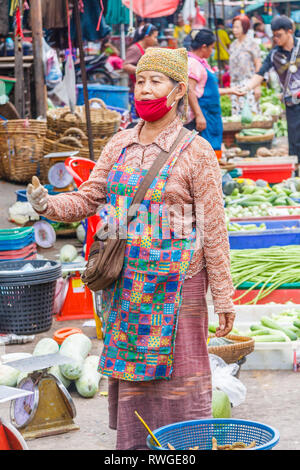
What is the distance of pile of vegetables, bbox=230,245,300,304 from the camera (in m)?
6.02

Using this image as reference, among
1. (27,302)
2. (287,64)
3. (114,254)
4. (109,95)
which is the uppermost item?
(287,64)

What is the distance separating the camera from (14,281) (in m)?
5.21

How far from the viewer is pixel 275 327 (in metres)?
5.29

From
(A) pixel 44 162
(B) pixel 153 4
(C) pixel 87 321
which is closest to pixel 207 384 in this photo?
(C) pixel 87 321

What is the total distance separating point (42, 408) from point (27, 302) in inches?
51.2

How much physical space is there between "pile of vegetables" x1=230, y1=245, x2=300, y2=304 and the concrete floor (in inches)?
42.0

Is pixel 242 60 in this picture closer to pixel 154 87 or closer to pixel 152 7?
pixel 152 7

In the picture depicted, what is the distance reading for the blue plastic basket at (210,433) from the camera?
2.96 meters

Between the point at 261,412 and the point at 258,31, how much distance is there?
64.4 ft

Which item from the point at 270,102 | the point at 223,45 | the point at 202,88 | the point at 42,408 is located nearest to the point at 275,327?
the point at 42,408

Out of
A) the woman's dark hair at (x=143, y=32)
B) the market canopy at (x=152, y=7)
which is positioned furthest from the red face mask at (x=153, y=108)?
the market canopy at (x=152, y=7)

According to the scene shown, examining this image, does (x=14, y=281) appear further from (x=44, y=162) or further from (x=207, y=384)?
(x=44, y=162)

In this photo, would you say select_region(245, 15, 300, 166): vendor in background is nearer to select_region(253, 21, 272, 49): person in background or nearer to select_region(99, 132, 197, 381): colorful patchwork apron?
select_region(99, 132, 197, 381): colorful patchwork apron

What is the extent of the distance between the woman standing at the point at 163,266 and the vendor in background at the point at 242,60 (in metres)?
11.0
